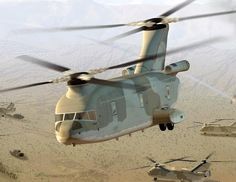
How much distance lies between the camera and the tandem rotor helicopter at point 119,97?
25.1 m

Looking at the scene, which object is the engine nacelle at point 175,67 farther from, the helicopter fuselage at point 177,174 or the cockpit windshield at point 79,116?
the helicopter fuselage at point 177,174

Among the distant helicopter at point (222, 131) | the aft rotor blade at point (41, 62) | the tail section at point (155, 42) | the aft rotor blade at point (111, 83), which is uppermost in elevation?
the tail section at point (155, 42)

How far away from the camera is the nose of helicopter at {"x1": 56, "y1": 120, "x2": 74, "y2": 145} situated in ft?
80.5

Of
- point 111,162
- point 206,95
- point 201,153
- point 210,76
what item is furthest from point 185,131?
point 210,76

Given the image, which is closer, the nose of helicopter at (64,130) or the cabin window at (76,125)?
the nose of helicopter at (64,130)

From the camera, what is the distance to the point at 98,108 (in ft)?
84.6

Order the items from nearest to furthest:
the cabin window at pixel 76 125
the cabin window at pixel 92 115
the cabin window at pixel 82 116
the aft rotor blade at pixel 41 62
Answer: the aft rotor blade at pixel 41 62, the cabin window at pixel 76 125, the cabin window at pixel 82 116, the cabin window at pixel 92 115

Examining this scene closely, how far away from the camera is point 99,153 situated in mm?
78000

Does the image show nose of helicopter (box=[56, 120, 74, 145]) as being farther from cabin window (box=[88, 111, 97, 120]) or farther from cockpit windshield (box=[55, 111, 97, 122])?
cabin window (box=[88, 111, 97, 120])

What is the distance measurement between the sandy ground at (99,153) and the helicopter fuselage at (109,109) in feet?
126

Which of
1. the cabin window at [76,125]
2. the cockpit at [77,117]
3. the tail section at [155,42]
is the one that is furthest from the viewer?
the tail section at [155,42]

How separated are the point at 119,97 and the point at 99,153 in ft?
170

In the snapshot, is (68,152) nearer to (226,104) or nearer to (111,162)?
(111,162)

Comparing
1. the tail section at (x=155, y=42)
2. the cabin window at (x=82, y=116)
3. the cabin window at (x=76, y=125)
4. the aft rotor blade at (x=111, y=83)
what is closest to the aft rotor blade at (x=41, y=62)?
the aft rotor blade at (x=111, y=83)
